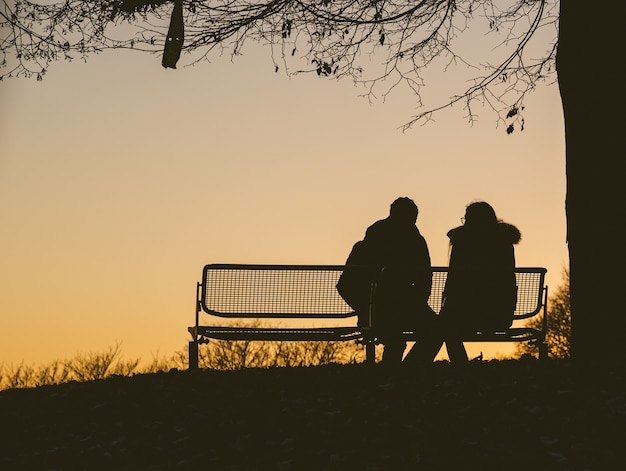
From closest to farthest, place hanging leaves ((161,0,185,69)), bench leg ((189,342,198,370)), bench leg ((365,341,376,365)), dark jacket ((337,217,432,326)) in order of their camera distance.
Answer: bench leg ((189,342,198,370)) → bench leg ((365,341,376,365)) → dark jacket ((337,217,432,326)) → hanging leaves ((161,0,185,69))

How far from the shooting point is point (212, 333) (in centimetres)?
995

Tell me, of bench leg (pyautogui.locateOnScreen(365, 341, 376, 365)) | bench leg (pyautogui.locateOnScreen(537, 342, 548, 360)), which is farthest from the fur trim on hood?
bench leg (pyautogui.locateOnScreen(365, 341, 376, 365))

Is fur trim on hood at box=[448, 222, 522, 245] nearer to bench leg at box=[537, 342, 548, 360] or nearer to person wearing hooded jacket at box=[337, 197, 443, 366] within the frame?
person wearing hooded jacket at box=[337, 197, 443, 366]

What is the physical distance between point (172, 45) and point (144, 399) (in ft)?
14.3

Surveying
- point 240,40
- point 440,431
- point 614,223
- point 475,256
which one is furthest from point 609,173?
point 240,40

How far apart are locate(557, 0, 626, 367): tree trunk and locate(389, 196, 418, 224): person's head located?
1488 mm

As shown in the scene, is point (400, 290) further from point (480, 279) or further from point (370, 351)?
point (480, 279)

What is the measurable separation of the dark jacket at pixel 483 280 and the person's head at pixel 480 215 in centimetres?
5

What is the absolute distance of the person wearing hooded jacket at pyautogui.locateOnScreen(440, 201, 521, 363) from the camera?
1012 centimetres

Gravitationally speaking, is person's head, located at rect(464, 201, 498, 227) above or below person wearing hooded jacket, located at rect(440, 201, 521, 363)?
above

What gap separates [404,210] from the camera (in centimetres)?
1031

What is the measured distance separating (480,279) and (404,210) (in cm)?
95

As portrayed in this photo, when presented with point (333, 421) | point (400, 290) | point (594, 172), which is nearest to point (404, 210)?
point (400, 290)

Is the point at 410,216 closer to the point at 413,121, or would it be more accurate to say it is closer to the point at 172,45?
the point at 413,121
